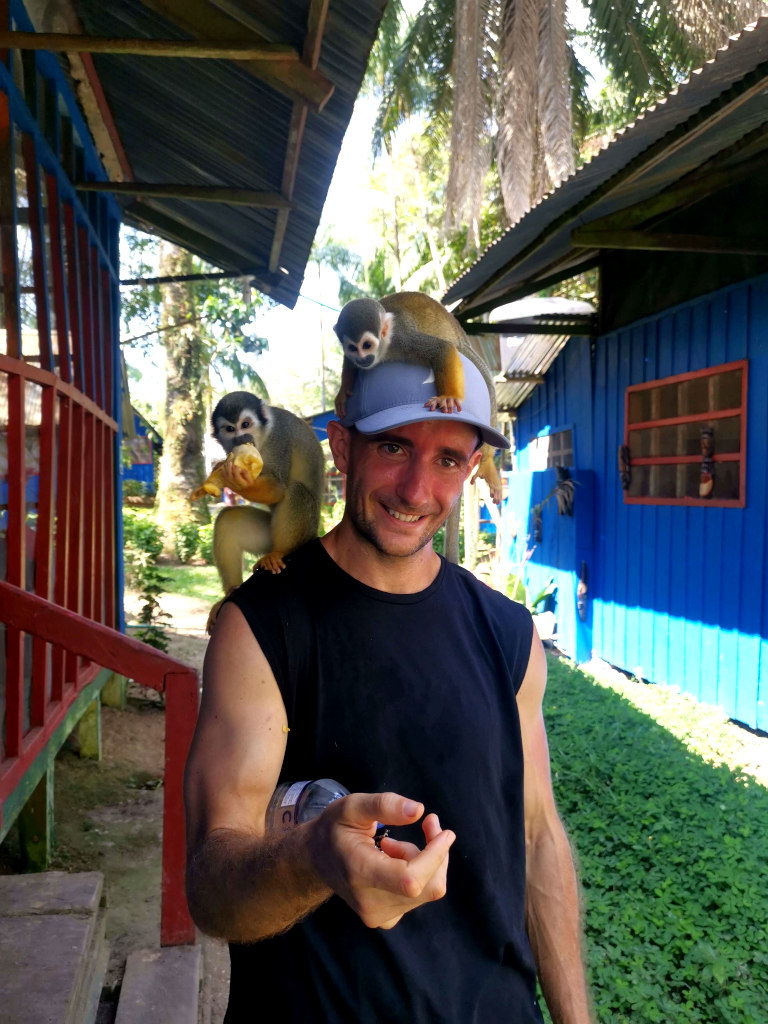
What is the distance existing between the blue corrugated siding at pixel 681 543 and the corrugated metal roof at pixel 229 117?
329cm

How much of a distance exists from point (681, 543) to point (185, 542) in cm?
1202

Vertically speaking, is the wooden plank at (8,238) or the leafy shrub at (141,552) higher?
the wooden plank at (8,238)

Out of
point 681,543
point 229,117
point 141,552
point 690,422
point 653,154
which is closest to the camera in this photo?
point 653,154

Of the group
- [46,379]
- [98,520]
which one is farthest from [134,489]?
[46,379]

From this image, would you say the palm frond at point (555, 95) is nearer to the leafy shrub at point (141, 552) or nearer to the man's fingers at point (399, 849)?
the leafy shrub at point (141, 552)

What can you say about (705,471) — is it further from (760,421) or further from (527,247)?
(527,247)

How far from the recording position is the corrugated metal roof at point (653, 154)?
356 centimetres

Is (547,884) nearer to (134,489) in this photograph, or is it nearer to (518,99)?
(518,99)

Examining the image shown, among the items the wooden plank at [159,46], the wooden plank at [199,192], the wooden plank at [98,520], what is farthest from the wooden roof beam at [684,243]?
the wooden plank at [98,520]

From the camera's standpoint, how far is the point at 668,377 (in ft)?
25.8

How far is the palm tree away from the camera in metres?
12.9

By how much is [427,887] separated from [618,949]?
10.5ft

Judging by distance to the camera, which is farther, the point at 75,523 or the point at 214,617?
the point at 75,523

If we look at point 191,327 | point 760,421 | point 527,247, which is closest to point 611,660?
point 760,421
